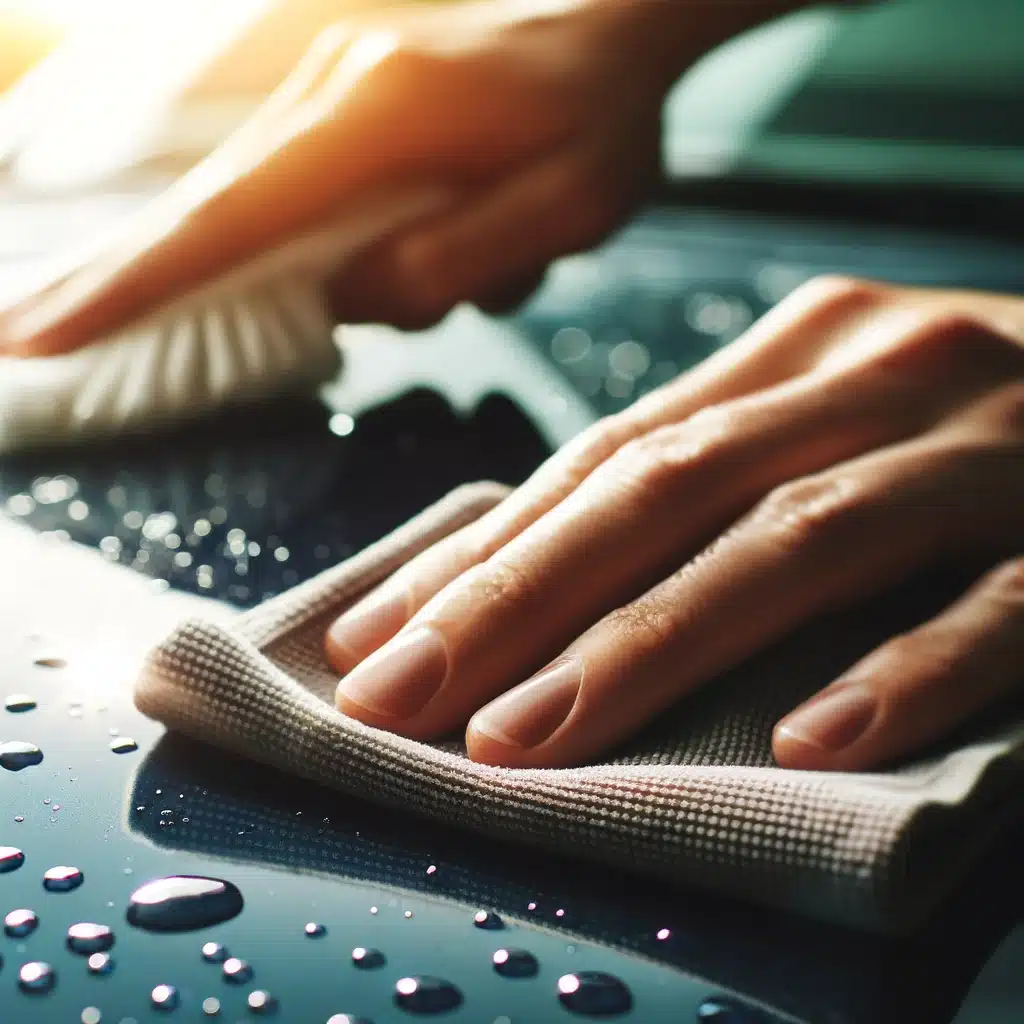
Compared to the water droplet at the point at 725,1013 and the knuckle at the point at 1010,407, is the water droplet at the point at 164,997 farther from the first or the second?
the knuckle at the point at 1010,407

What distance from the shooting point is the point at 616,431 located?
28.8 inches

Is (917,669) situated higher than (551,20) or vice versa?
(551,20)

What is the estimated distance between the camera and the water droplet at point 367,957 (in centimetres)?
38

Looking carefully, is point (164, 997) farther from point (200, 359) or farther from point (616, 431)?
point (200, 359)

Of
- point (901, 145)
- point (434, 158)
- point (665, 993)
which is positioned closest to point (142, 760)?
point (665, 993)

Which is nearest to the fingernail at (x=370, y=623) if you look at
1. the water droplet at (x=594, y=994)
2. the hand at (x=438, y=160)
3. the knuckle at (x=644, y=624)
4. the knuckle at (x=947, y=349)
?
the knuckle at (x=644, y=624)

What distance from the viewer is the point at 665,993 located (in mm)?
368

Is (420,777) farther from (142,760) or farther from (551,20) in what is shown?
(551,20)

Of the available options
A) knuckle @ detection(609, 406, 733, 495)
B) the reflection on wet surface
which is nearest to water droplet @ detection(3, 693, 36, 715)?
the reflection on wet surface

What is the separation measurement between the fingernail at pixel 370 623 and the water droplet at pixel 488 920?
0.53ft

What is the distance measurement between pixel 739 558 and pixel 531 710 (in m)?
0.15

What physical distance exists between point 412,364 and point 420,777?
0.71 meters

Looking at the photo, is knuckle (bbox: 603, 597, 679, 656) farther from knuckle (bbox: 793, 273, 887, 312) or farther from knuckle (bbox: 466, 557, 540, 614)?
knuckle (bbox: 793, 273, 887, 312)

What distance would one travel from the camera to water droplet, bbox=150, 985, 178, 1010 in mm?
355
